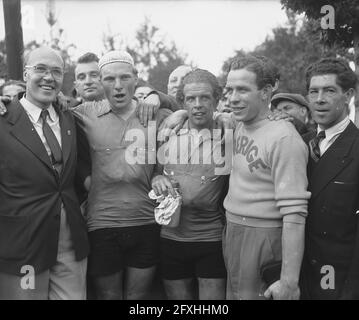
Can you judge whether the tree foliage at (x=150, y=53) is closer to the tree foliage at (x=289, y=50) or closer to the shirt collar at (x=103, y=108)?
the tree foliage at (x=289, y=50)

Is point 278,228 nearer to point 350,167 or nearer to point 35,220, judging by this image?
point 350,167

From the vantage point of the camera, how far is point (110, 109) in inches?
152

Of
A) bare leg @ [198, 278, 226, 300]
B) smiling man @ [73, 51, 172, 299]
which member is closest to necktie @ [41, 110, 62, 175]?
smiling man @ [73, 51, 172, 299]

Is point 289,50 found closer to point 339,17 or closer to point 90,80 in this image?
point 339,17

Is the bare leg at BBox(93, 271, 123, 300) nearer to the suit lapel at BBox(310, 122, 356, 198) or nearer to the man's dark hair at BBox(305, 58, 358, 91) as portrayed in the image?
the suit lapel at BBox(310, 122, 356, 198)

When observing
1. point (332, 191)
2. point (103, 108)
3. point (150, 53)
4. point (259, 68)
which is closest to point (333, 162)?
point (332, 191)

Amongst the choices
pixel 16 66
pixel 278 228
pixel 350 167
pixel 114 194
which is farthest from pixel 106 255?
pixel 16 66

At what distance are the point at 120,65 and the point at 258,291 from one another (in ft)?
6.43

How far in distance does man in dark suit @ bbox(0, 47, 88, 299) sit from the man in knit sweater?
3.71 feet

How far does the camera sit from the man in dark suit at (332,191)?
9.67ft

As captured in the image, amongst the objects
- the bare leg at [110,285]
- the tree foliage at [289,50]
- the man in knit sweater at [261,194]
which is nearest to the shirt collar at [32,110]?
the bare leg at [110,285]

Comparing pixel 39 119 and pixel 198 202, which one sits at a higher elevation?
pixel 39 119

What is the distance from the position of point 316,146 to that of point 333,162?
199 millimetres

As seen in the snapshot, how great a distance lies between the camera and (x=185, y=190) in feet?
11.6
